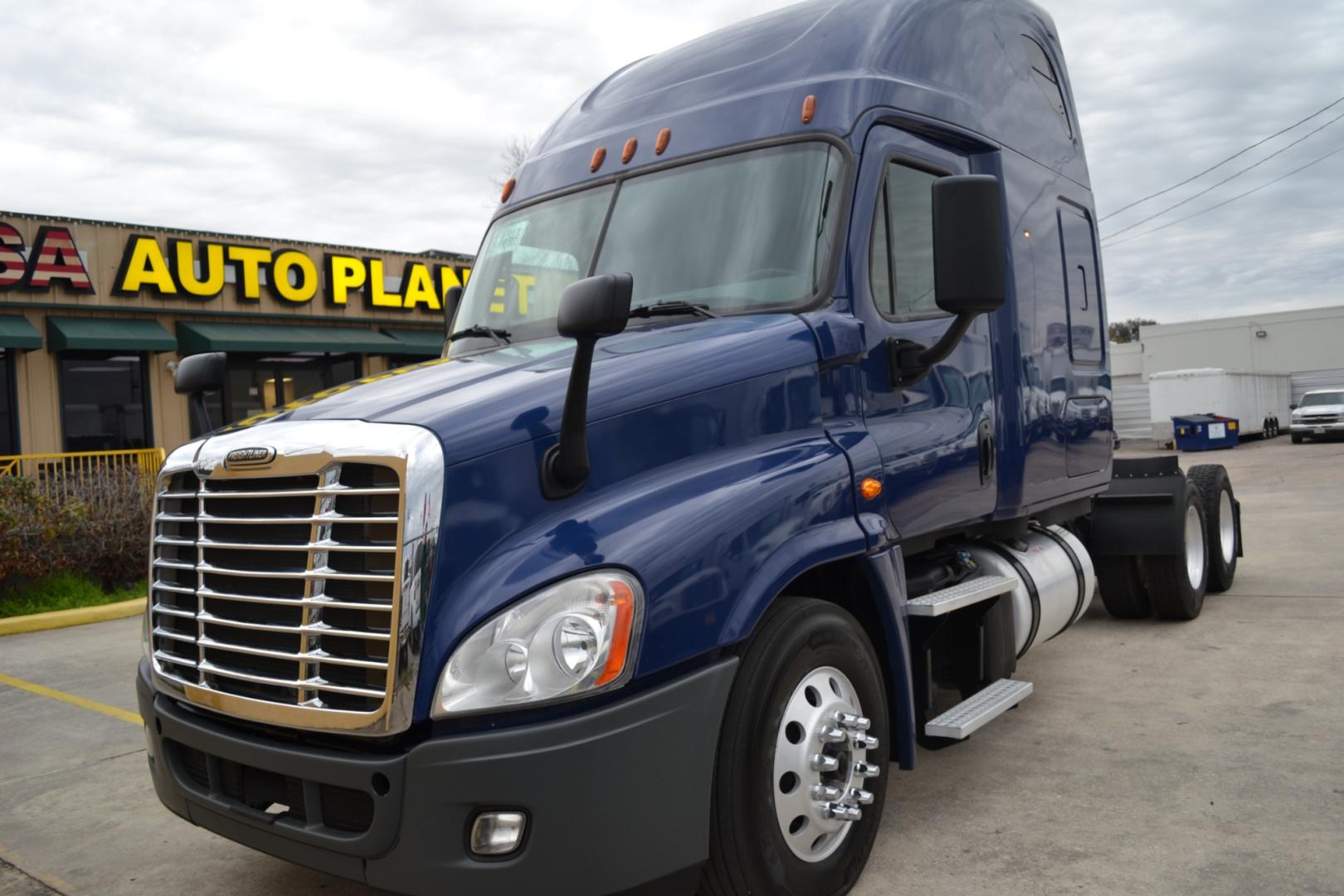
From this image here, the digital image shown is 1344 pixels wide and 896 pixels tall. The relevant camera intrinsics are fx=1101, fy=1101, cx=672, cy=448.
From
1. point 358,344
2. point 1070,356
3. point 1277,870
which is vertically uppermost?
point 358,344

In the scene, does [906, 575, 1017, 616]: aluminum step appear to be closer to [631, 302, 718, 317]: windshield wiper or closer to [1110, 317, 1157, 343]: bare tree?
[631, 302, 718, 317]: windshield wiper

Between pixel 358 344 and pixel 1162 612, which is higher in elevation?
pixel 358 344

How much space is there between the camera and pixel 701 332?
11.9ft

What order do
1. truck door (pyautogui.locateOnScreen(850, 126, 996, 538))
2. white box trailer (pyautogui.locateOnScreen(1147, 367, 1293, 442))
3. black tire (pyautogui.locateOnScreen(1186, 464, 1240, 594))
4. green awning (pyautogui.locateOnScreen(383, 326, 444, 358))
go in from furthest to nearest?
white box trailer (pyautogui.locateOnScreen(1147, 367, 1293, 442)), green awning (pyautogui.locateOnScreen(383, 326, 444, 358)), black tire (pyautogui.locateOnScreen(1186, 464, 1240, 594)), truck door (pyautogui.locateOnScreen(850, 126, 996, 538))

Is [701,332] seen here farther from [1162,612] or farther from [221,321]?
[221,321]

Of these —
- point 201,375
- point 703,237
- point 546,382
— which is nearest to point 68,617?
point 201,375

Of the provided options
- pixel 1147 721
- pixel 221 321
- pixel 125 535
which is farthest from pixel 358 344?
pixel 1147 721

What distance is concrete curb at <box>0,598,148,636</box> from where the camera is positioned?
9.74 metres

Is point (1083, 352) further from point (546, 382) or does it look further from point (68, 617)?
point (68, 617)

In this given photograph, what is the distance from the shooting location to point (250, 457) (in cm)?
310

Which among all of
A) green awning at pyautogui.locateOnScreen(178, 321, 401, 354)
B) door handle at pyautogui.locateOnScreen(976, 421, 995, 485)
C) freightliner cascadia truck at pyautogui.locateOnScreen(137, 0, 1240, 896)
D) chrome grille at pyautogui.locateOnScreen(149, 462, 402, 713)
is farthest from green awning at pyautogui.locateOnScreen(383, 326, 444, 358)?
chrome grille at pyautogui.locateOnScreen(149, 462, 402, 713)

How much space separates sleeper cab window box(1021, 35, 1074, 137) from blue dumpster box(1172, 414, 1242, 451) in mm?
30336

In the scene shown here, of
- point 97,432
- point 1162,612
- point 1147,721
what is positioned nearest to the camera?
point 1147,721

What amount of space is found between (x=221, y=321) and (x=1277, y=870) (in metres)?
19.9
